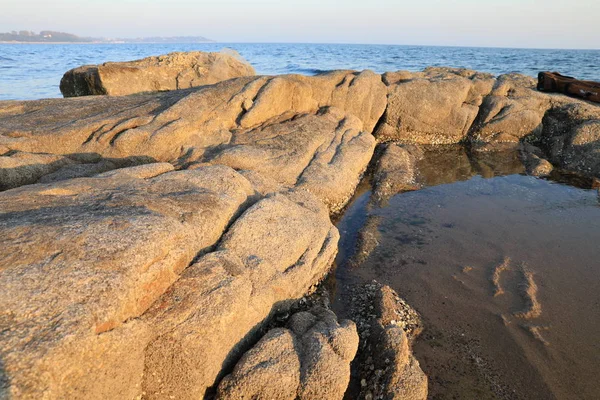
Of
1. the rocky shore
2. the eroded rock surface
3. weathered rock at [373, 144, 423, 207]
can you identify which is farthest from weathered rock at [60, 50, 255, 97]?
the eroded rock surface

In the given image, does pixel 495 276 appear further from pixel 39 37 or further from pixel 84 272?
pixel 39 37

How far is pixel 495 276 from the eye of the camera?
595 centimetres

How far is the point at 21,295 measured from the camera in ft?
8.95

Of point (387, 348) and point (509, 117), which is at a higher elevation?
point (509, 117)

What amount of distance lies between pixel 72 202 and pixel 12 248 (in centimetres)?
123

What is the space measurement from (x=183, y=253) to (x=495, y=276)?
501 centimetres

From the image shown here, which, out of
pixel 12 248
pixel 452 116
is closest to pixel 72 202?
pixel 12 248

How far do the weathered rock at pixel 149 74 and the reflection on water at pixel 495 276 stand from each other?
37.8ft

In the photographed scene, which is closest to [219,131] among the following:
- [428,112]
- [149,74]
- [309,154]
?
[309,154]

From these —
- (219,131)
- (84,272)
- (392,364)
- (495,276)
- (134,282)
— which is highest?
(84,272)

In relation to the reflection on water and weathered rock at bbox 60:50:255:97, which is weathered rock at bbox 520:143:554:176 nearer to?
the reflection on water

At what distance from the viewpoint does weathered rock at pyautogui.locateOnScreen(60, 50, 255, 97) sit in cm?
1434

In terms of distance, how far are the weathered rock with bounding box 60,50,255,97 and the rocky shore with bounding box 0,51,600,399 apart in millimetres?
4997

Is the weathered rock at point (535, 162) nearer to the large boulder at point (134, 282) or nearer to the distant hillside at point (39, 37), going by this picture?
the large boulder at point (134, 282)
